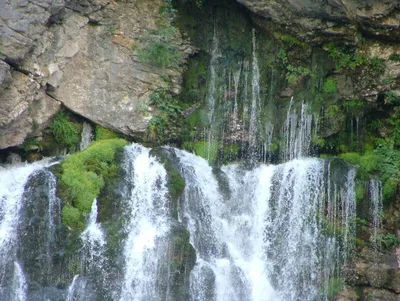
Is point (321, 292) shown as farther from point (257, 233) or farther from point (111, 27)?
point (111, 27)

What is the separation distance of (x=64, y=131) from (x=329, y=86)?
338 inches

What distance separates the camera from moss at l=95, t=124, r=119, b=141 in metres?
22.9

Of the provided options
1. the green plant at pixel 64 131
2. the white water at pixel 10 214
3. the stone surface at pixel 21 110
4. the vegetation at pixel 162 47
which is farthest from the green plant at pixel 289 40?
the white water at pixel 10 214

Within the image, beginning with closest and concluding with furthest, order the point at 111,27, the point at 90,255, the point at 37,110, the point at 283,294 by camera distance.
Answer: the point at 90,255
the point at 283,294
the point at 37,110
the point at 111,27

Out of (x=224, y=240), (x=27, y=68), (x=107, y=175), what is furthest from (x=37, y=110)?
(x=224, y=240)

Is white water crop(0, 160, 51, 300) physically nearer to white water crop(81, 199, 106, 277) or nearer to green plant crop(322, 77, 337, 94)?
white water crop(81, 199, 106, 277)

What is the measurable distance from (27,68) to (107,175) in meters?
3.92

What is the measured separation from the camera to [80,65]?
75.8ft

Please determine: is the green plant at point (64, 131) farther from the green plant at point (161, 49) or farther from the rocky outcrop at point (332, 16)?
the rocky outcrop at point (332, 16)

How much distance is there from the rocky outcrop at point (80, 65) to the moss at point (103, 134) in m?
0.18

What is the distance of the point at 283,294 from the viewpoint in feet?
65.3

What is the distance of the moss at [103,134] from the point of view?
22891 mm

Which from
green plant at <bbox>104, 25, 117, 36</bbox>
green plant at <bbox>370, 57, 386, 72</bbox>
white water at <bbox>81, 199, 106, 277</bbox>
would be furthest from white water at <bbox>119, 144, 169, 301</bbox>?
green plant at <bbox>370, 57, 386, 72</bbox>

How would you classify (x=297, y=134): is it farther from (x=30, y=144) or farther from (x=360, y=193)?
(x=30, y=144)
